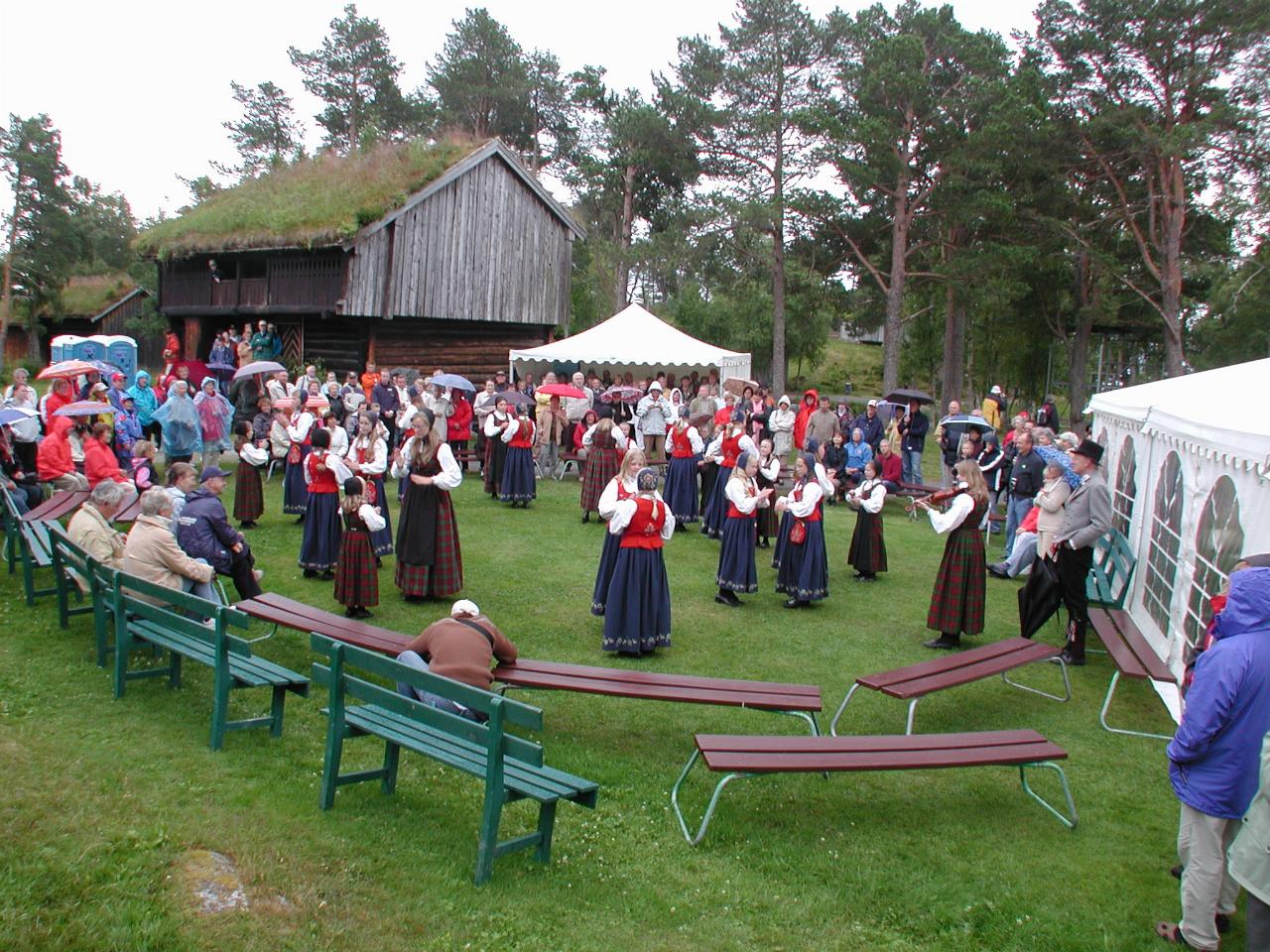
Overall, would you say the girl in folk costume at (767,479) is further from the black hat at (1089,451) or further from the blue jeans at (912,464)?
the blue jeans at (912,464)

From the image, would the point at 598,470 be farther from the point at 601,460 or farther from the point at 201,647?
the point at 201,647

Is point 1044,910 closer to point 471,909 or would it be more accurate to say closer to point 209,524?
point 471,909

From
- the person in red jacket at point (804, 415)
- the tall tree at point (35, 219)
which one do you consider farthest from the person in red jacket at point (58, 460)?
the tall tree at point (35, 219)

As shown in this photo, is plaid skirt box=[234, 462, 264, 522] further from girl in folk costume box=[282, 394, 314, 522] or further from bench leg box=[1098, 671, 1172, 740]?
bench leg box=[1098, 671, 1172, 740]

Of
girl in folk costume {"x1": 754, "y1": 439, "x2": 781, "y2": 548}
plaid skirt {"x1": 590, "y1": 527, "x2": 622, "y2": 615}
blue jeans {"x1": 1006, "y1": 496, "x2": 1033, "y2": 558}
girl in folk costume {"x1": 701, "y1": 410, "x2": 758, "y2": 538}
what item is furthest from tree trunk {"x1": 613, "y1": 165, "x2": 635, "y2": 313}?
plaid skirt {"x1": 590, "y1": 527, "x2": 622, "y2": 615}

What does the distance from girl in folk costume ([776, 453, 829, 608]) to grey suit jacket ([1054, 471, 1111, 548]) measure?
2200 mm

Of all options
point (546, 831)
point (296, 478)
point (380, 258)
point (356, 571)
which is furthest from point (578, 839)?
point (380, 258)

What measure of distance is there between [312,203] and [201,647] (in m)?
18.8

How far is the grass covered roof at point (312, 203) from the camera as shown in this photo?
69.9ft

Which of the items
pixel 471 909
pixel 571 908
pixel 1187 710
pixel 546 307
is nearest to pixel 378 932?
pixel 471 909

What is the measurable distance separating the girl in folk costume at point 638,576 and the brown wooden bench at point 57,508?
499 centimetres

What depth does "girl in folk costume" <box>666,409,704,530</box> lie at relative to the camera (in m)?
13.2

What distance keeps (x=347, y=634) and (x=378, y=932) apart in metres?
2.90

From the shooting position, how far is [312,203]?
72.8ft
